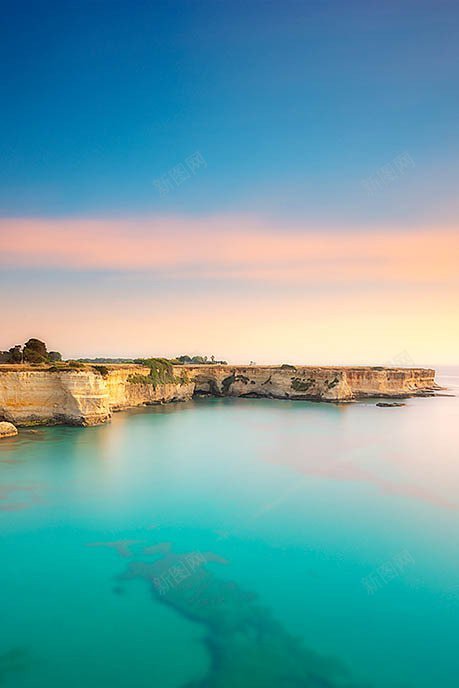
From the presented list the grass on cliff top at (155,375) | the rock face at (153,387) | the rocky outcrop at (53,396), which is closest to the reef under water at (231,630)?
the rocky outcrop at (53,396)

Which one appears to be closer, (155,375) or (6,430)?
(6,430)

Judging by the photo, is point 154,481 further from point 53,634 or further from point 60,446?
point 53,634

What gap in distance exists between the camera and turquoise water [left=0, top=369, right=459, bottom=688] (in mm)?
8070

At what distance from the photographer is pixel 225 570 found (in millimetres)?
11578

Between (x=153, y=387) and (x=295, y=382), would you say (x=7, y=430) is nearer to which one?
(x=153, y=387)

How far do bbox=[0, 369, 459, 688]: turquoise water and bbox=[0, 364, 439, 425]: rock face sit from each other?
614 cm

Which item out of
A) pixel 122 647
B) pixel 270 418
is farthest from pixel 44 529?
pixel 270 418

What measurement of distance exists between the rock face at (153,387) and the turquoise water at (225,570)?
6.14m

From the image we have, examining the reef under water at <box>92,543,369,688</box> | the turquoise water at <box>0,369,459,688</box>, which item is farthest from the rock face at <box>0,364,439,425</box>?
the reef under water at <box>92,543,369,688</box>

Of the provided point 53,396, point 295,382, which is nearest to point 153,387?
point 53,396

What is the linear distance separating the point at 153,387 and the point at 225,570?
37173 mm

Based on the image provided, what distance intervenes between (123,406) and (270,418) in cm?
1489

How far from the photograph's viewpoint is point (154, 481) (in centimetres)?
2009

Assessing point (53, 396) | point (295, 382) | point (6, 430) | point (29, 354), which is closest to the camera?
point (6, 430)
